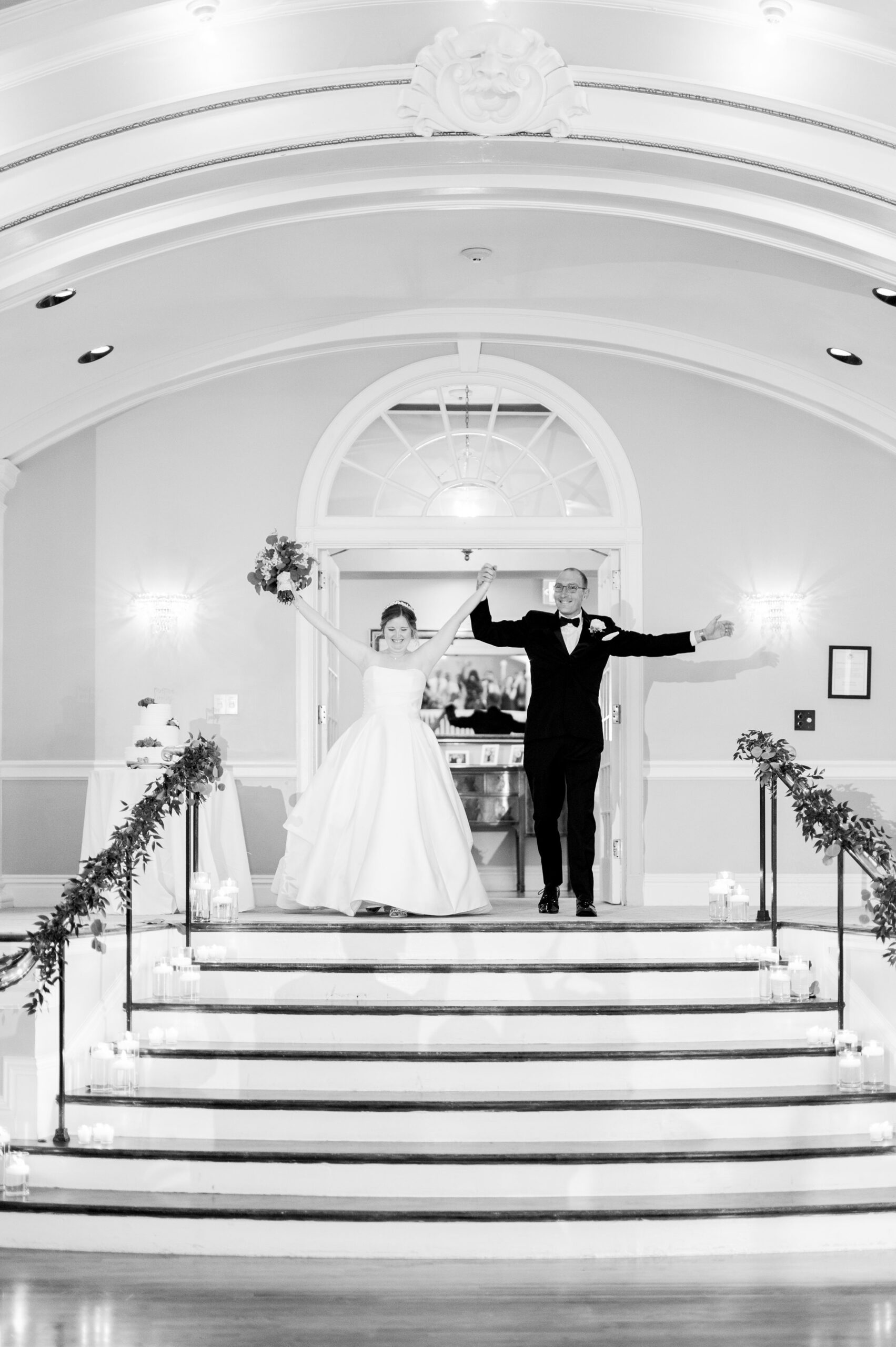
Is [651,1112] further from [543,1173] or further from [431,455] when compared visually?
[431,455]

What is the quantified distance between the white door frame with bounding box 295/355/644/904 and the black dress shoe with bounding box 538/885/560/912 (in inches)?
64.3

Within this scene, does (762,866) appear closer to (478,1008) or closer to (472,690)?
(478,1008)

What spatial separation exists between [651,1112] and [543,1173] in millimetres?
551

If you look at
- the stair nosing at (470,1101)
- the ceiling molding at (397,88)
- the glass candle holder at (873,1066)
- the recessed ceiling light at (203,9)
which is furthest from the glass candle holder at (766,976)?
the recessed ceiling light at (203,9)

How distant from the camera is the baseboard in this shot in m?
8.44

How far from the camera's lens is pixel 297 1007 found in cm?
575

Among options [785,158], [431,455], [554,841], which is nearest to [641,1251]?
[554,841]

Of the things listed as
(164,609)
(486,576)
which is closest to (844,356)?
(486,576)

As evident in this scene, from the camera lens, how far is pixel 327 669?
8758mm

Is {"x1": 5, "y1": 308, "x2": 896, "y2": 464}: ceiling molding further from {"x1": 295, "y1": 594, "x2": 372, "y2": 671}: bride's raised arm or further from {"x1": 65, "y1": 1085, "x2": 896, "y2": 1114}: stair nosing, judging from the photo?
{"x1": 65, "y1": 1085, "x2": 896, "y2": 1114}: stair nosing

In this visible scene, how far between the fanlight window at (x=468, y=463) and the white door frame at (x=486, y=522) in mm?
87

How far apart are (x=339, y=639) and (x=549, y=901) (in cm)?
180

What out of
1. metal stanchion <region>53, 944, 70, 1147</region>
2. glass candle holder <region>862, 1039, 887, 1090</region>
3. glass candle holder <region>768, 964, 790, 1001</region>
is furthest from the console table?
metal stanchion <region>53, 944, 70, 1147</region>

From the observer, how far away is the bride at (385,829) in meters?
6.69
